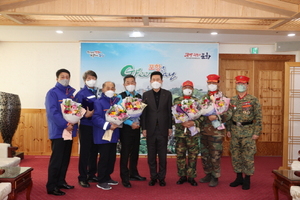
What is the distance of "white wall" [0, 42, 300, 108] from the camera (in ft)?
23.2

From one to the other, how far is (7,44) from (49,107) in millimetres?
4157

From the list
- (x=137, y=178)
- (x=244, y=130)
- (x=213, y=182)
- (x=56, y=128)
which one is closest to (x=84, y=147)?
(x=56, y=128)

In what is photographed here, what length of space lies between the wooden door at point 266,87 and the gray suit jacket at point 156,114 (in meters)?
3.24

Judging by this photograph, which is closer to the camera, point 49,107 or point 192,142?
point 49,107

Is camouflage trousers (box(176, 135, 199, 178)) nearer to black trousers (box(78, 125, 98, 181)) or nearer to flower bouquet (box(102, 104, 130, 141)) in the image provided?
flower bouquet (box(102, 104, 130, 141))

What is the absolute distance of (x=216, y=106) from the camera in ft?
14.0

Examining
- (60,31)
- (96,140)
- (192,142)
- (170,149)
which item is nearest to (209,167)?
(192,142)

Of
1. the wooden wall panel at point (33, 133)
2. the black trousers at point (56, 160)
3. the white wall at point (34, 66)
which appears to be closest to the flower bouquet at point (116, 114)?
the black trousers at point (56, 160)

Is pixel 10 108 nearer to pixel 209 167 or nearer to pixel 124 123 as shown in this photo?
pixel 124 123

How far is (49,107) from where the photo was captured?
3.84 m

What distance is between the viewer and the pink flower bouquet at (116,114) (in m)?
3.98

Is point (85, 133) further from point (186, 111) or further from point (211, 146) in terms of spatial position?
point (211, 146)

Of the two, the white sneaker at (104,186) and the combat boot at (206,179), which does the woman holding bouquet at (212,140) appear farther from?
the white sneaker at (104,186)

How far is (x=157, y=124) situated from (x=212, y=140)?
2.79 ft
